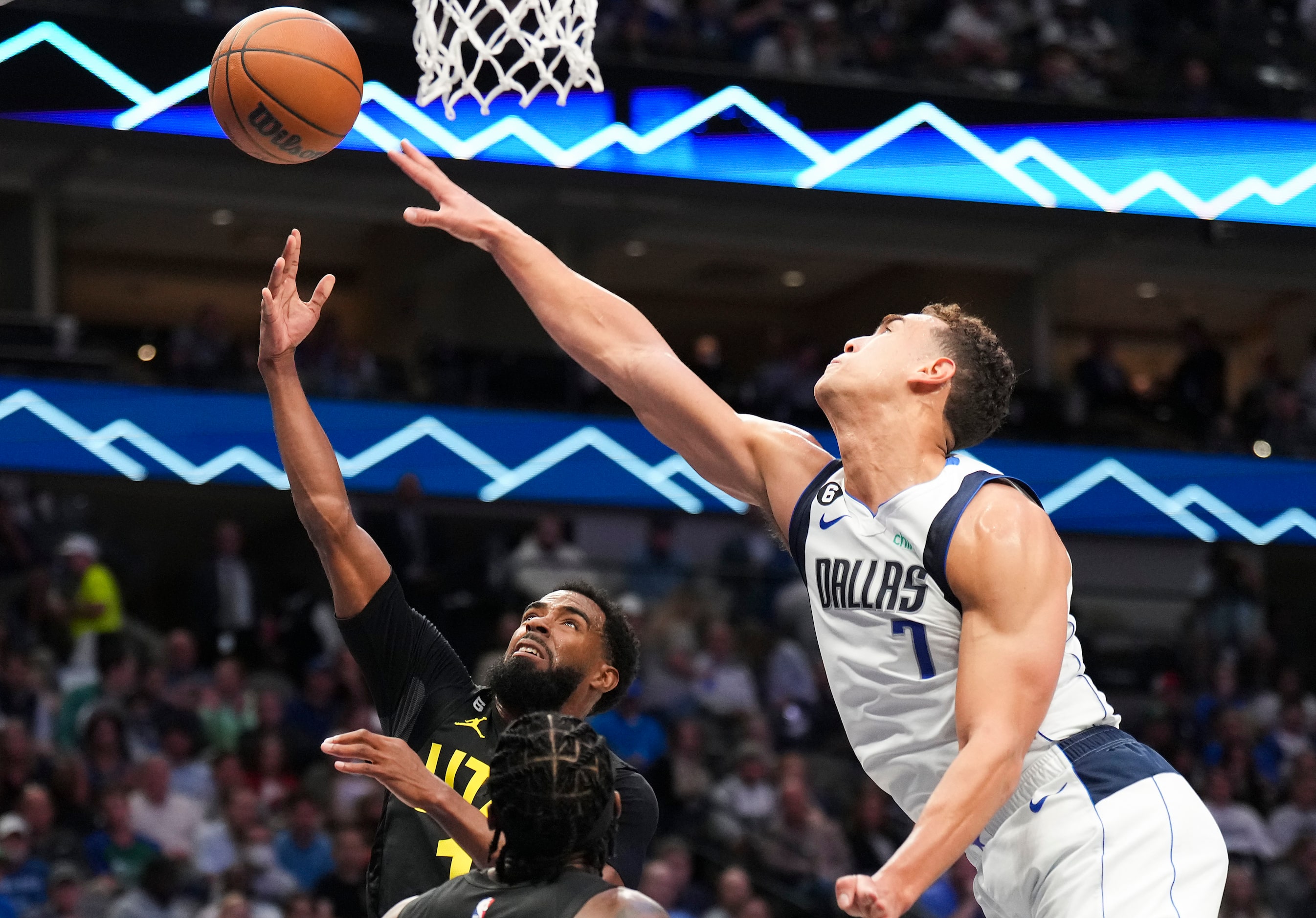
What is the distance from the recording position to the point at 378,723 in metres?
9.78

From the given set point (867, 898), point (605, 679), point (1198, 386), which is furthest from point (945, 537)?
point (1198, 386)

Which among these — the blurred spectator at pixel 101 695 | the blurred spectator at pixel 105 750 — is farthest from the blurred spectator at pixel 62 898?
the blurred spectator at pixel 101 695

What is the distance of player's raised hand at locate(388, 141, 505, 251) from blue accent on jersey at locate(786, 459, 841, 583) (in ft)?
2.73

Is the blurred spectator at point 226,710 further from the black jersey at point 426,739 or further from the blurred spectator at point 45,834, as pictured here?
the black jersey at point 426,739

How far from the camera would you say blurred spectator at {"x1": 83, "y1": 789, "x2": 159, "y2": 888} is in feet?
27.2

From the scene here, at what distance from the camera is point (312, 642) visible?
10.8 metres

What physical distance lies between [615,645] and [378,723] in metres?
6.07

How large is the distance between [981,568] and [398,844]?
4.96 feet

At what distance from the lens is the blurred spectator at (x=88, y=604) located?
10031mm

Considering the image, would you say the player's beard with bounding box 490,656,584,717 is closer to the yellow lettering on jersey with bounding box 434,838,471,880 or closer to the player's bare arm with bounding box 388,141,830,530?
the yellow lettering on jersey with bounding box 434,838,471,880

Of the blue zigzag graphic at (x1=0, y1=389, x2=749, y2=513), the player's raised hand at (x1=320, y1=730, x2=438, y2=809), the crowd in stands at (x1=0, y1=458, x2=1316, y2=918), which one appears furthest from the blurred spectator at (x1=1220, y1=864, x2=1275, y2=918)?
the player's raised hand at (x1=320, y1=730, x2=438, y2=809)

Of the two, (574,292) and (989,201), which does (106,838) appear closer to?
(574,292)

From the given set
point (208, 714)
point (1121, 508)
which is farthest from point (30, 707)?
point (1121, 508)

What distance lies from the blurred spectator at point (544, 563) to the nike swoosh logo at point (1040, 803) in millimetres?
7542
